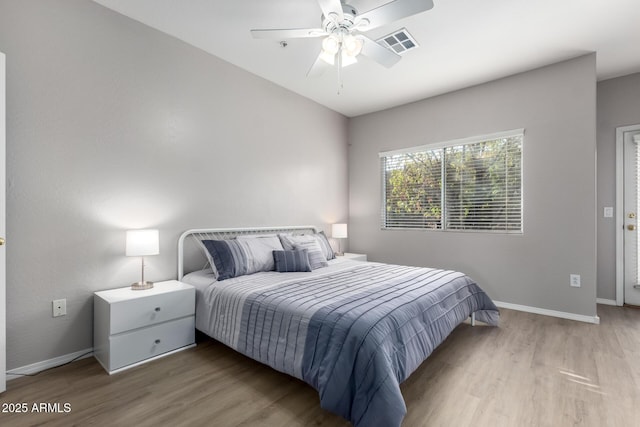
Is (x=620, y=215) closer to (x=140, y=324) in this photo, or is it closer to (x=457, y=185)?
(x=457, y=185)

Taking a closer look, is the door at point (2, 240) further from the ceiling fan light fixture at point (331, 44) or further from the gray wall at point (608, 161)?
the gray wall at point (608, 161)

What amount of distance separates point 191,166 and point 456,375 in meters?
2.90

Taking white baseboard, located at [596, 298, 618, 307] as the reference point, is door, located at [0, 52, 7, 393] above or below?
above

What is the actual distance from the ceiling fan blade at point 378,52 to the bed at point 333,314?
1847 mm

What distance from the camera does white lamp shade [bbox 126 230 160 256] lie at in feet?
7.89

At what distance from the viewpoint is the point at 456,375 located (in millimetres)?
2152

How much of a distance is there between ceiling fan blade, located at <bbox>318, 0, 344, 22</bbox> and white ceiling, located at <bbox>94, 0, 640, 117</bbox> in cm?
43

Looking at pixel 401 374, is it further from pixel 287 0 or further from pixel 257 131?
pixel 257 131

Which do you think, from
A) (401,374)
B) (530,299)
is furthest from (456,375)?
(530,299)

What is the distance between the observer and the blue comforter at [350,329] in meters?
1.54

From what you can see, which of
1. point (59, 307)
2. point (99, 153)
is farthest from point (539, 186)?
point (59, 307)

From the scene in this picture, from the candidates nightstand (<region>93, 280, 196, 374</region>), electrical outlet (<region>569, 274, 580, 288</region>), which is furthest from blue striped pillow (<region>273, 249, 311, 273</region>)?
electrical outlet (<region>569, 274, 580, 288</region>)

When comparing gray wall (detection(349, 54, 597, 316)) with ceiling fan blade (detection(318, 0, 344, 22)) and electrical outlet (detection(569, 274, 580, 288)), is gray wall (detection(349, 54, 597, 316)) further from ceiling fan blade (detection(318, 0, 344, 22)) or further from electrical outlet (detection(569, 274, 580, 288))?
ceiling fan blade (detection(318, 0, 344, 22))

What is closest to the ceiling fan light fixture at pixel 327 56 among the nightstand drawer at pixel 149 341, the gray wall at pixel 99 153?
the gray wall at pixel 99 153
